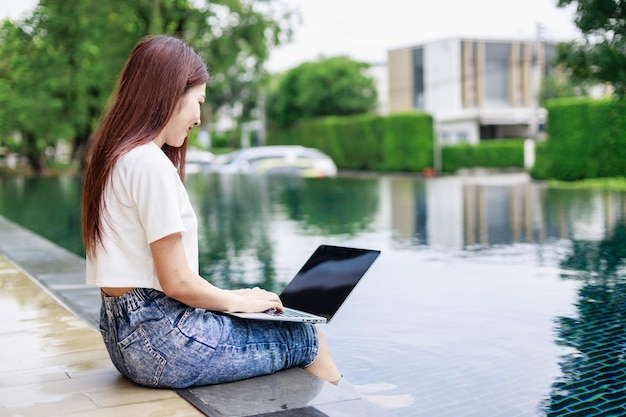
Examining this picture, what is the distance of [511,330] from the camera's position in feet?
18.8

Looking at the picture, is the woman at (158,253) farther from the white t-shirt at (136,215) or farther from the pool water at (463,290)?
the pool water at (463,290)

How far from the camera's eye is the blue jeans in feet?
10.9


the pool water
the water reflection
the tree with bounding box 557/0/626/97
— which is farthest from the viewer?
the tree with bounding box 557/0/626/97

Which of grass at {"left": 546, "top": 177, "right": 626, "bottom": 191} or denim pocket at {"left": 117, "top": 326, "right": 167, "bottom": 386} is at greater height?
denim pocket at {"left": 117, "top": 326, "right": 167, "bottom": 386}

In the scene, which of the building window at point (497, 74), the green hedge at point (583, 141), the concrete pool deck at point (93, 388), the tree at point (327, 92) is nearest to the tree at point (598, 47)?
the concrete pool deck at point (93, 388)

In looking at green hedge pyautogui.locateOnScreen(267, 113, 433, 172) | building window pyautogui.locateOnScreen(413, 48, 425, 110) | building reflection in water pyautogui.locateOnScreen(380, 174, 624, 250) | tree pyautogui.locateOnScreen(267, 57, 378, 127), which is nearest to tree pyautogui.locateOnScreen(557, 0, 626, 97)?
building reflection in water pyautogui.locateOnScreen(380, 174, 624, 250)

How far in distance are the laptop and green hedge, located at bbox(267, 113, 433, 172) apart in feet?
117

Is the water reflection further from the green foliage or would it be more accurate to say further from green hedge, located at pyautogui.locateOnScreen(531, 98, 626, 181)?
the green foliage

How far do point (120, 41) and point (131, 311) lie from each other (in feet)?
83.9

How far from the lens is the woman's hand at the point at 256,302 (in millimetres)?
3428

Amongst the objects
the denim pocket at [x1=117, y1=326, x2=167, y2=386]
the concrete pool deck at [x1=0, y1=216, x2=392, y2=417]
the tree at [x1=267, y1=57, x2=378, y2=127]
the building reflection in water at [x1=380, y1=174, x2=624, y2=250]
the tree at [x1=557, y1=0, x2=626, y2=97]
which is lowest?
the building reflection in water at [x1=380, y1=174, x2=624, y2=250]

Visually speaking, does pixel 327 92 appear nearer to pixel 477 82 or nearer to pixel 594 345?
pixel 477 82

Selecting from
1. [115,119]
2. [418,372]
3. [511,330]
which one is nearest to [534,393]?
[418,372]

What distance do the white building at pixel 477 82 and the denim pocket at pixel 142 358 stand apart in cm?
5359
